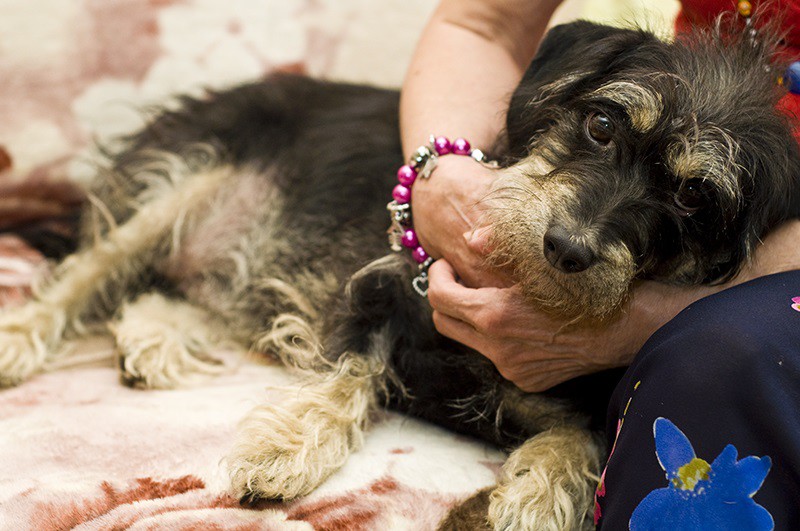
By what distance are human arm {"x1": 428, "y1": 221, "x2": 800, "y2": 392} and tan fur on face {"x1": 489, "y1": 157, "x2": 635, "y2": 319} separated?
72 mm

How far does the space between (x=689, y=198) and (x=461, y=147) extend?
63 centimetres

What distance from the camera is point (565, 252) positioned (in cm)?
153

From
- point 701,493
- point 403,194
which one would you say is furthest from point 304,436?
point 701,493

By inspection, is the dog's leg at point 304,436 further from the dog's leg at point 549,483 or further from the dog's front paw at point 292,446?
the dog's leg at point 549,483

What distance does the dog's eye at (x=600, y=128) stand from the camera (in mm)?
1755

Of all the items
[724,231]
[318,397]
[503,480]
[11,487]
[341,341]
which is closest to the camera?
[11,487]

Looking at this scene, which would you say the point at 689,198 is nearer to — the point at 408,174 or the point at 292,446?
the point at 408,174

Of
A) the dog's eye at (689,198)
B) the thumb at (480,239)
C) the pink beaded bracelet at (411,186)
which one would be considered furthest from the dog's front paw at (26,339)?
the dog's eye at (689,198)

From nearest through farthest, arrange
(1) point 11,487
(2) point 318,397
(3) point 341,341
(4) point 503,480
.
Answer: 1. (1) point 11,487
2. (4) point 503,480
3. (2) point 318,397
4. (3) point 341,341

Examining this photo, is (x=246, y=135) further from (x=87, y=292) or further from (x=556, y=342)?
(x=556, y=342)

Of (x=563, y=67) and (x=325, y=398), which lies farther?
(x=325, y=398)

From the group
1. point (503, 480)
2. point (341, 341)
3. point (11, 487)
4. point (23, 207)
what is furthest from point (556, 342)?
point (23, 207)

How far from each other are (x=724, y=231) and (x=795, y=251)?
0.16 m

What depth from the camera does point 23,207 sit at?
278 cm
